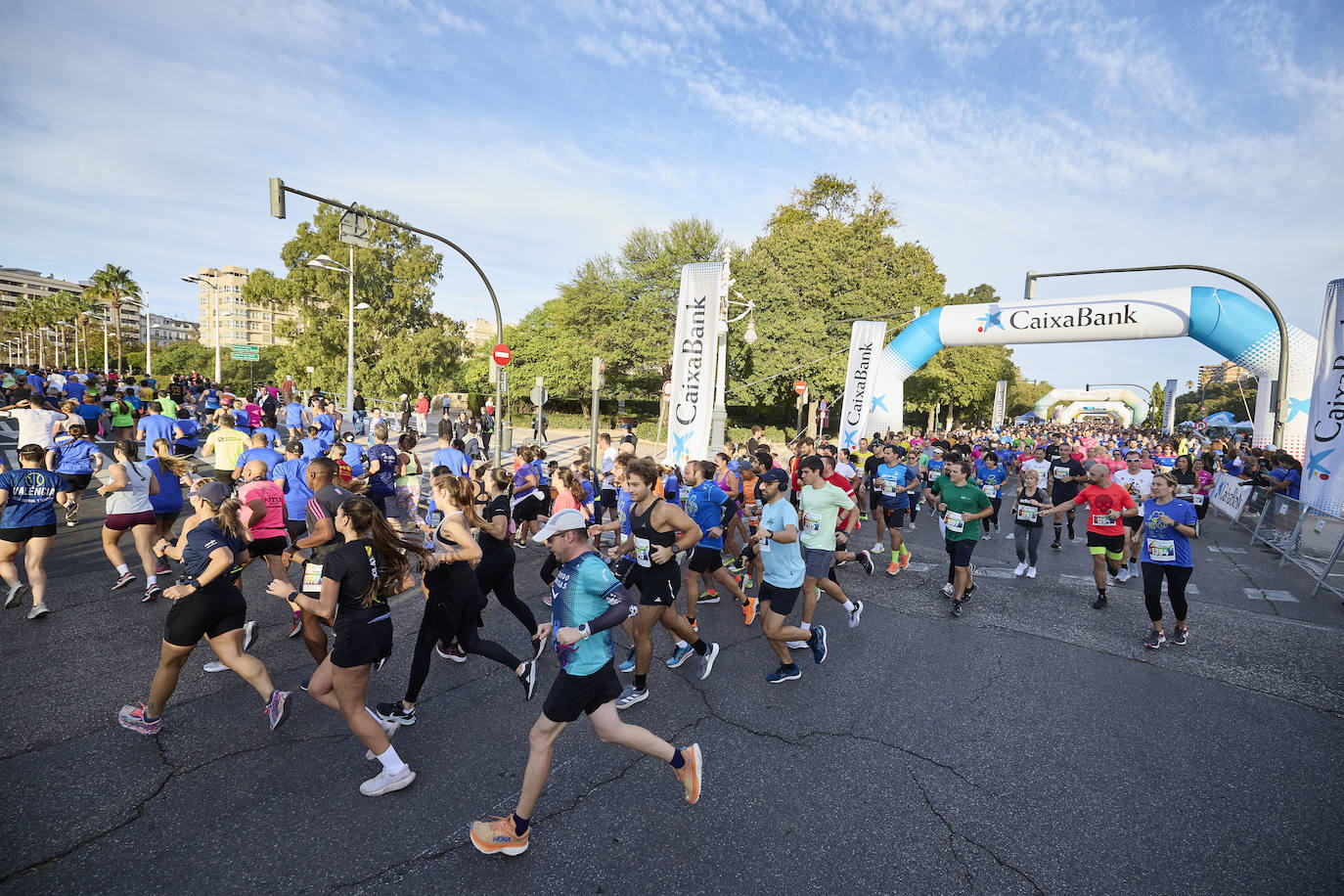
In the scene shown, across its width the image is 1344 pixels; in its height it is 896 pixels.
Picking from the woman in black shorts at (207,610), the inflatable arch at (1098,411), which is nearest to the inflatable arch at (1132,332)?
the woman in black shorts at (207,610)

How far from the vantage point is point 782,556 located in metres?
5.20

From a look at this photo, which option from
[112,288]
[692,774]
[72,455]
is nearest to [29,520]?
[72,455]

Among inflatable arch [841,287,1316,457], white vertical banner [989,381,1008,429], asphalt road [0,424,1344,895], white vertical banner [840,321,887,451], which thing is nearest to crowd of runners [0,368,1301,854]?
asphalt road [0,424,1344,895]

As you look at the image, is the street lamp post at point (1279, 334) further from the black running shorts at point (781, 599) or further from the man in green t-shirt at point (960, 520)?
the black running shorts at point (781, 599)

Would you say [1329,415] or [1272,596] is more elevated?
[1329,415]

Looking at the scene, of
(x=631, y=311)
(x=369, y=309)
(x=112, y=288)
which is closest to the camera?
(x=631, y=311)

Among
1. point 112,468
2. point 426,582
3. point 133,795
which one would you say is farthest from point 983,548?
point 112,468

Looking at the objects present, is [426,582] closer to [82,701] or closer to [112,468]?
[82,701]

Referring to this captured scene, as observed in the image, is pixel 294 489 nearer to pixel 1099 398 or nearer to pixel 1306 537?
pixel 1306 537

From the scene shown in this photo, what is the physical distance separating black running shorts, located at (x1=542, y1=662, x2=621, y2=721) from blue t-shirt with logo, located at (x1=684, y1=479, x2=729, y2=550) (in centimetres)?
314

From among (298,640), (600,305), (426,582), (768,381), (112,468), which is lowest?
(298,640)

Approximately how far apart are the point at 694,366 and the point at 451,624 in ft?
27.2

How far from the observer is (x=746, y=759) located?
4.13 meters

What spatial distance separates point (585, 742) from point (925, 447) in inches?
680
